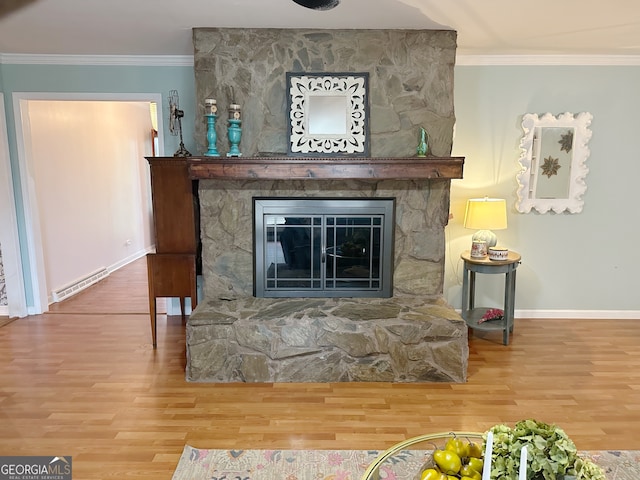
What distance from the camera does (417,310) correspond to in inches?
117

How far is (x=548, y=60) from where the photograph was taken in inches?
143

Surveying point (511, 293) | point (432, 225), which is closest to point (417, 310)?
point (432, 225)

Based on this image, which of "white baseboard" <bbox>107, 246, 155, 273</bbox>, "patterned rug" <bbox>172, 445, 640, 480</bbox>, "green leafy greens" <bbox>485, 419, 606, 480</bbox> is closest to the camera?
"green leafy greens" <bbox>485, 419, 606, 480</bbox>

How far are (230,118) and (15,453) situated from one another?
2226 mm

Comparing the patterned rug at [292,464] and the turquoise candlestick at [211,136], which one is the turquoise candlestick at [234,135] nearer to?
the turquoise candlestick at [211,136]

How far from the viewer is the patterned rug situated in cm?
194

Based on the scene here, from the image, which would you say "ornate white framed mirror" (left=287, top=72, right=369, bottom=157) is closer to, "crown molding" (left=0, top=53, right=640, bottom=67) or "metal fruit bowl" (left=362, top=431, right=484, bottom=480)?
"crown molding" (left=0, top=53, right=640, bottom=67)

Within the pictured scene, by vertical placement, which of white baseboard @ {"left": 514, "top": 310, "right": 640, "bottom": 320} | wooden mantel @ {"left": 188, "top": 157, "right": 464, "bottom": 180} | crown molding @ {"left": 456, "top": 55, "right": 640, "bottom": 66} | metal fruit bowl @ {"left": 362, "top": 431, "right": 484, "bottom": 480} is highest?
crown molding @ {"left": 456, "top": 55, "right": 640, "bottom": 66}

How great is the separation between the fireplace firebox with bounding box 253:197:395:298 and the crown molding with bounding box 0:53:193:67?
1.54 metres

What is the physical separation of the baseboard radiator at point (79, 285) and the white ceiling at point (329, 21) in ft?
7.50

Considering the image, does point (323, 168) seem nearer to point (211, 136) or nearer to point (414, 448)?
point (211, 136)

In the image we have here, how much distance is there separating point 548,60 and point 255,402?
11.6ft

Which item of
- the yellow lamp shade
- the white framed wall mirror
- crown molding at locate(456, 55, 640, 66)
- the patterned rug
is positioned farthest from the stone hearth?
crown molding at locate(456, 55, 640, 66)

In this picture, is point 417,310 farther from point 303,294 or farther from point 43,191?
point 43,191
